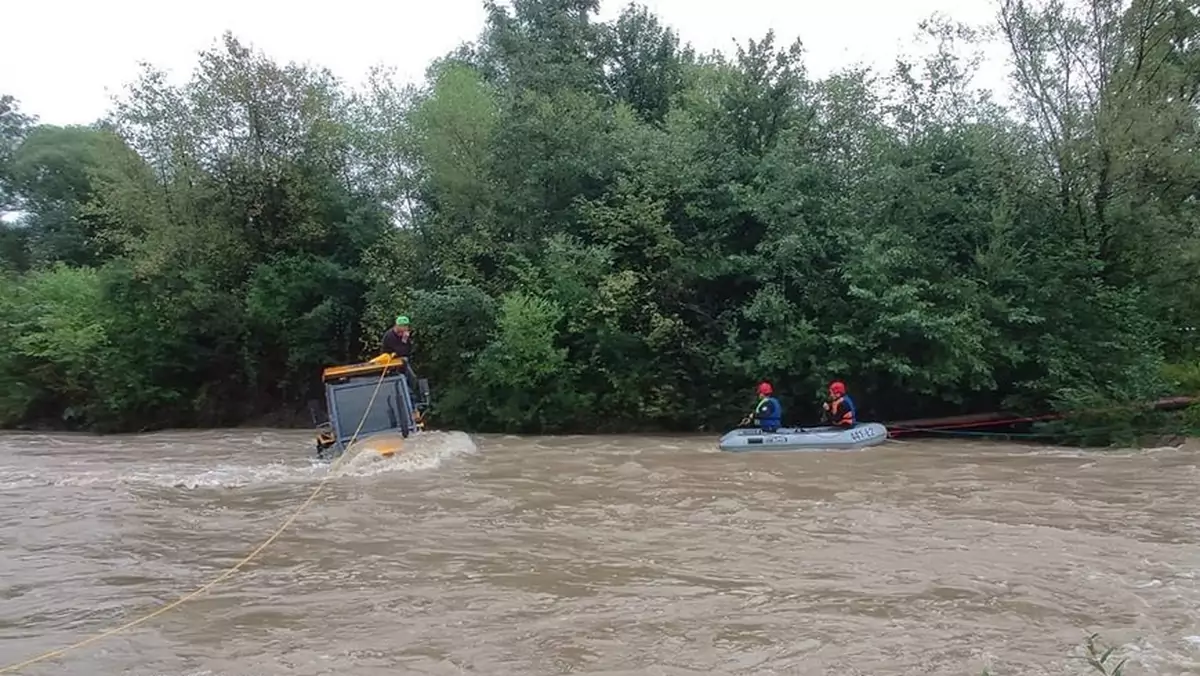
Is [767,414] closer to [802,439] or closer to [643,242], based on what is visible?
[802,439]

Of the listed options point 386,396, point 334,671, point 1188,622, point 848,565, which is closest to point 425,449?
point 386,396

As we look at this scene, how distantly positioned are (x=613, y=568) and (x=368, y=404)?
315 inches

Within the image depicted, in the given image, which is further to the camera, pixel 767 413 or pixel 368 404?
pixel 767 413

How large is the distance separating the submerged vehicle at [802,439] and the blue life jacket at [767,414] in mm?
219

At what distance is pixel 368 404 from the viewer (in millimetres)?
16219

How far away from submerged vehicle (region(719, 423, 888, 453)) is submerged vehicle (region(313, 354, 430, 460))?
5.81m

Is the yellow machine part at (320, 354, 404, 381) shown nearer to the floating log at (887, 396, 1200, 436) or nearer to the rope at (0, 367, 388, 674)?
the rope at (0, 367, 388, 674)

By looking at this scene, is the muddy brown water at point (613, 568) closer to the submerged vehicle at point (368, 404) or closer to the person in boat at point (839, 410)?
the submerged vehicle at point (368, 404)

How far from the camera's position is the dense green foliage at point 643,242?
20.7 meters

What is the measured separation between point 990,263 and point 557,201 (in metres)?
10.3

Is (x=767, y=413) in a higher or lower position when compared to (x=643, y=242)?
lower

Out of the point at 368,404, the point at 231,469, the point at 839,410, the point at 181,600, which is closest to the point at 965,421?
the point at 839,410

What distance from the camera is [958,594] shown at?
8.23 meters

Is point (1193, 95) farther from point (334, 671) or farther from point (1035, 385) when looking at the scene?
point (334, 671)
